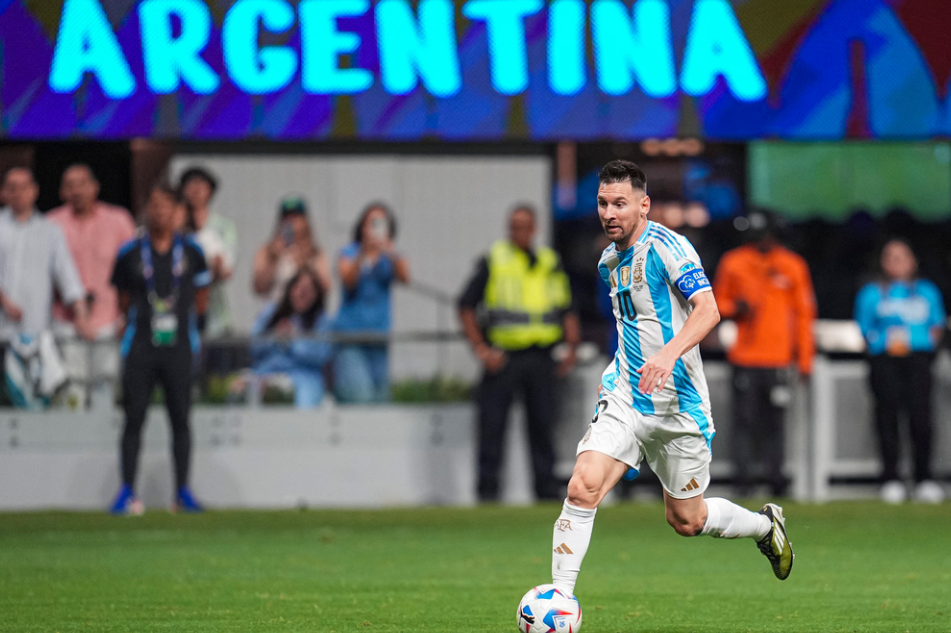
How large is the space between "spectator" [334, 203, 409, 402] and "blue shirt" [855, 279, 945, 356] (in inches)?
160

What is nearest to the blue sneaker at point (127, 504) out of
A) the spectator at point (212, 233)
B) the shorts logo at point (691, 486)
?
the spectator at point (212, 233)

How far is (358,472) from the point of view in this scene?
12.0 metres

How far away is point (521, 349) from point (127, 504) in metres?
3.39

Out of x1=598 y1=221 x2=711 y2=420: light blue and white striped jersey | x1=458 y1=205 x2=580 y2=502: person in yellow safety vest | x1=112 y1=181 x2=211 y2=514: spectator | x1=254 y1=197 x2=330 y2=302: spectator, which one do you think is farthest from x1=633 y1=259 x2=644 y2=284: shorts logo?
x1=254 y1=197 x2=330 y2=302: spectator

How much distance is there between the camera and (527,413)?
11.8 meters

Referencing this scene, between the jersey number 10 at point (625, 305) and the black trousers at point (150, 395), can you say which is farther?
the black trousers at point (150, 395)

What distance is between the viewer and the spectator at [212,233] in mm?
13148

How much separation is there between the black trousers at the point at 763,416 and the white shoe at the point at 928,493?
3.96 feet

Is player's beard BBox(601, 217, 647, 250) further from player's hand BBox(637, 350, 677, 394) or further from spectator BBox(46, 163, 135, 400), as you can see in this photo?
spectator BBox(46, 163, 135, 400)

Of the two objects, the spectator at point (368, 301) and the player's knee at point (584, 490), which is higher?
the spectator at point (368, 301)


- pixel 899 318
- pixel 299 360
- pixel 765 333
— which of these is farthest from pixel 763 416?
pixel 299 360

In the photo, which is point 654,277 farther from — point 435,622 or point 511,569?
point 511,569

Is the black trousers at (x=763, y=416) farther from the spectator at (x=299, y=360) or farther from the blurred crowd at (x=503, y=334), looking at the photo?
the spectator at (x=299, y=360)

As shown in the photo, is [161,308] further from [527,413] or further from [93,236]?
[527,413]
